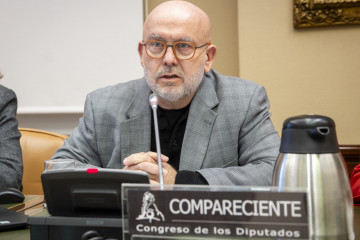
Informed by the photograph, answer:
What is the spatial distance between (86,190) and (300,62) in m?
2.01

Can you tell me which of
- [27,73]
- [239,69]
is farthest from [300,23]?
[27,73]

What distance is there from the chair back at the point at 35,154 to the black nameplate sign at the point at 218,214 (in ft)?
5.20

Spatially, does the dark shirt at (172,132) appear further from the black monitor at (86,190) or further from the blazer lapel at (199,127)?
the black monitor at (86,190)

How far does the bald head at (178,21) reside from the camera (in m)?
1.87

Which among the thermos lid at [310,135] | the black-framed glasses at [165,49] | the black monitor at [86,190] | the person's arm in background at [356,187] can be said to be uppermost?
the black-framed glasses at [165,49]

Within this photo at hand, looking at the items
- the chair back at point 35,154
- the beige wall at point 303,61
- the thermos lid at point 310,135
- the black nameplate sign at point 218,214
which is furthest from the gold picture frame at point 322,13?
the black nameplate sign at point 218,214

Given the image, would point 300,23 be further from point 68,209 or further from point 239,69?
point 68,209

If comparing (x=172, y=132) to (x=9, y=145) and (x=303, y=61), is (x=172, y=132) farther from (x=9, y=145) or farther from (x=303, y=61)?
(x=303, y=61)

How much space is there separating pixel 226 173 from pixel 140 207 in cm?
89

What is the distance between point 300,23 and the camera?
8.75 feet

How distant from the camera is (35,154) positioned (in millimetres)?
2355

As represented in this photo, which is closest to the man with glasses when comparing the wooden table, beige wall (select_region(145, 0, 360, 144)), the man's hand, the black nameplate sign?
the man's hand

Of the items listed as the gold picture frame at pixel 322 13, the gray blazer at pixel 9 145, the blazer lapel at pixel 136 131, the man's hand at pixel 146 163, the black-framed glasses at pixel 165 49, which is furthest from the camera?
the gold picture frame at pixel 322 13

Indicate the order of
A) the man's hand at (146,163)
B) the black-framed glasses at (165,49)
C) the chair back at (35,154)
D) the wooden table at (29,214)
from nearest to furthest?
the wooden table at (29,214) < the man's hand at (146,163) < the black-framed glasses at (165,49) < the chair back at (35,154)
